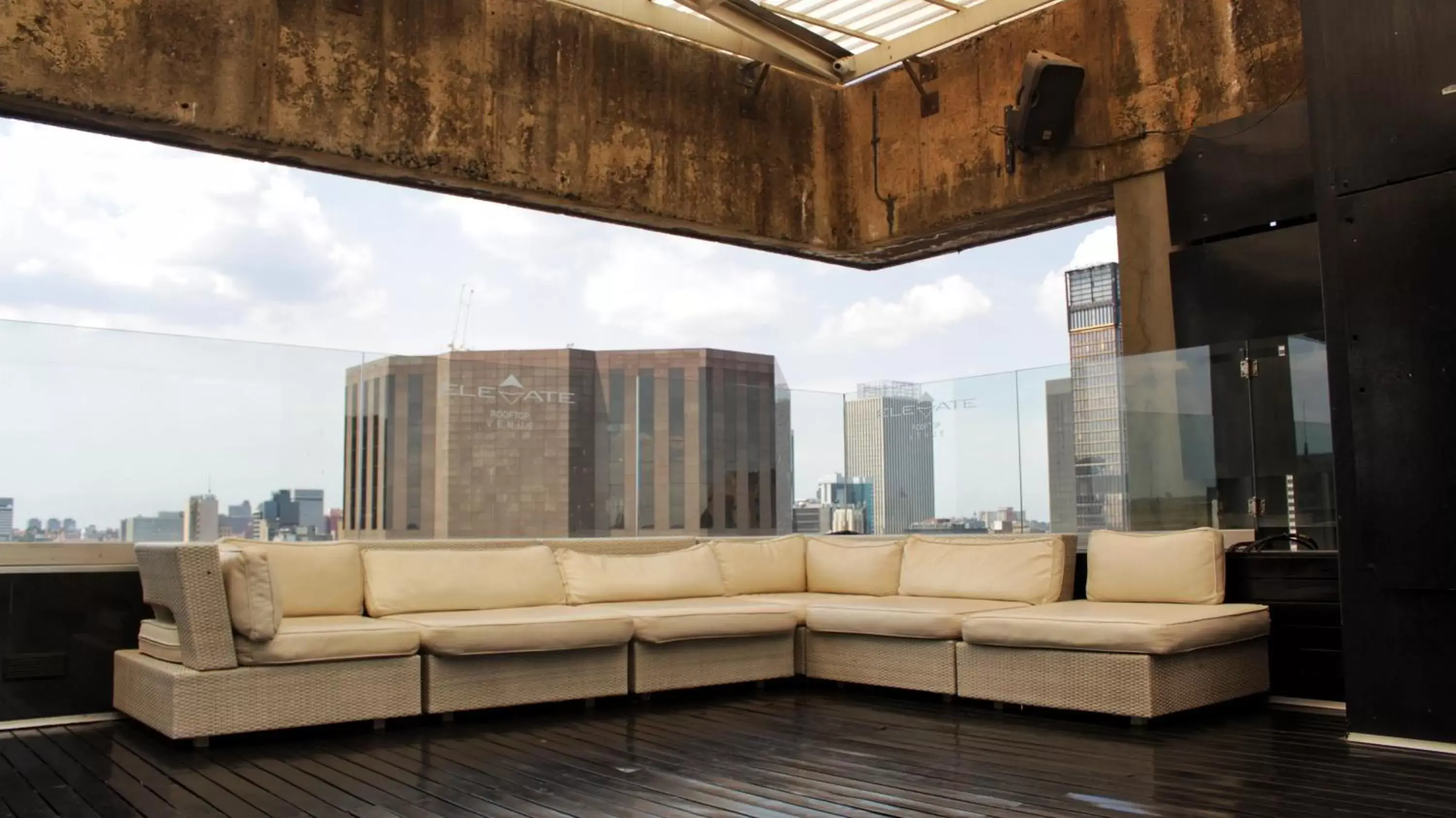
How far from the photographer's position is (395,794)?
3324 millimetres

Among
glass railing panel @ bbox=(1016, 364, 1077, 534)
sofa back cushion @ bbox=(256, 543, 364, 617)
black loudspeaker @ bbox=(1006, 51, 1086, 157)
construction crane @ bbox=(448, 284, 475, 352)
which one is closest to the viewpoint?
sofa back cushion @ bbox=(256, 543, 364, 617)

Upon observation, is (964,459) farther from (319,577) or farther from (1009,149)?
(319,577)

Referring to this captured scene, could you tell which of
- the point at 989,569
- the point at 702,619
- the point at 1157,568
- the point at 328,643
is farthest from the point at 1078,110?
the point at 328,643

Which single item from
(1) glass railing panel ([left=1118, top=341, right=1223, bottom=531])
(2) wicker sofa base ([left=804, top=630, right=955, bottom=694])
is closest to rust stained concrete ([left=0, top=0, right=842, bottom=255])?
(1) glass railing panel ([left=1118, top=341, right=1223, bottom=531])

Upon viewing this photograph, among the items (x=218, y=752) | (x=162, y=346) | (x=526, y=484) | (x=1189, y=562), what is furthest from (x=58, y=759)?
(x=1189, y=562)

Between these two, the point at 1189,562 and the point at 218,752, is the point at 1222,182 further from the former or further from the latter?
the point at 218,752

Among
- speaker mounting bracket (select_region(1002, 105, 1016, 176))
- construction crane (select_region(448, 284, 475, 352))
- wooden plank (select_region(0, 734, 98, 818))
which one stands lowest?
wooden plank (select_region(0, 734, 98, 818))

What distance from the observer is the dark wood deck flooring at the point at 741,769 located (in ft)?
10.2

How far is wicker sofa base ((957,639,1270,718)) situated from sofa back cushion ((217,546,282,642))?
2909 mm

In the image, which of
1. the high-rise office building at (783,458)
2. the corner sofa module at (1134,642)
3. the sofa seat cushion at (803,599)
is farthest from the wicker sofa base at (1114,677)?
the high-rise office building at (783,458)

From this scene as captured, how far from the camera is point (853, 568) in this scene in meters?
6.38

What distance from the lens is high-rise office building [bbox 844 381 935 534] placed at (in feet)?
23.7

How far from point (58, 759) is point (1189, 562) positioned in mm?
4586

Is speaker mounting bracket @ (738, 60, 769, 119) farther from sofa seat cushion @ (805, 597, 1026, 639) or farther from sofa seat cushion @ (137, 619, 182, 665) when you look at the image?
sofa seat cushion @ (137, 619, 182, 665)
